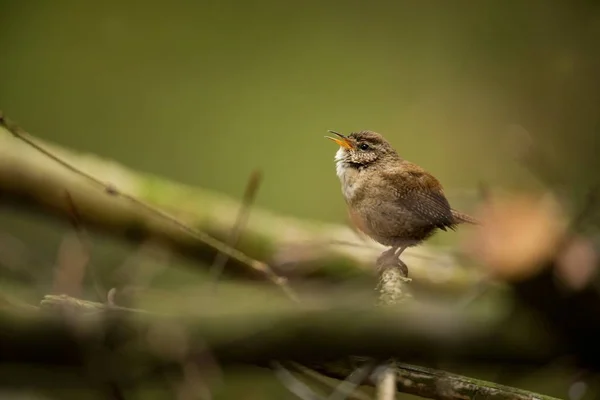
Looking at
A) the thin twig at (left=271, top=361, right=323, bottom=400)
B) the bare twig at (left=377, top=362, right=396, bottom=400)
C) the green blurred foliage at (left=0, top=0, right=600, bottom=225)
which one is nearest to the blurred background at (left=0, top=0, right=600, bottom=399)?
the green blurred foliage at (left=0, top=0, right=600, bottom=225)

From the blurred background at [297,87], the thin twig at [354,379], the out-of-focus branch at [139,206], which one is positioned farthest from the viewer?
the out-of-focus branch at [139,206]

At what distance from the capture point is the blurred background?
4.23 ft

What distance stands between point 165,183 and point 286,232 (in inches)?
15.8

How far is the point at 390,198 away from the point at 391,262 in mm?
73

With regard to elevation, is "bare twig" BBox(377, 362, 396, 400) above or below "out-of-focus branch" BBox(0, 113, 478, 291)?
below

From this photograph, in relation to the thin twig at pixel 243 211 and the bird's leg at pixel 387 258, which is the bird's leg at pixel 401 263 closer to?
the bird's leg at pixel 387 258

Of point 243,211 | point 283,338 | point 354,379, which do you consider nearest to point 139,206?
point 243,211

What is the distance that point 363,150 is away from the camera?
31.2 inches

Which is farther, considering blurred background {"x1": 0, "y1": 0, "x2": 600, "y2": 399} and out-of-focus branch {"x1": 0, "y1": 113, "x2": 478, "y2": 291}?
out-of-focus branch {"x1": 0, "y1": 113, "x2": 478, "y2": 291}

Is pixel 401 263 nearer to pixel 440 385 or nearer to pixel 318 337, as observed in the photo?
pixel 440 385

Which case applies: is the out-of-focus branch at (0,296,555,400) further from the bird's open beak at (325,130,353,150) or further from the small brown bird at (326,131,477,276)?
the bird's open beak at (325,130,353,150)

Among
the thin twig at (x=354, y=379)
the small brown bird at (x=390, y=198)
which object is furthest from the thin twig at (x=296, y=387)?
the small brown bird at (x=390, y=198)

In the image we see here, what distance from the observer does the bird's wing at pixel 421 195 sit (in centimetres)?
75

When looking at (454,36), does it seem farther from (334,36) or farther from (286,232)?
(286,232)
